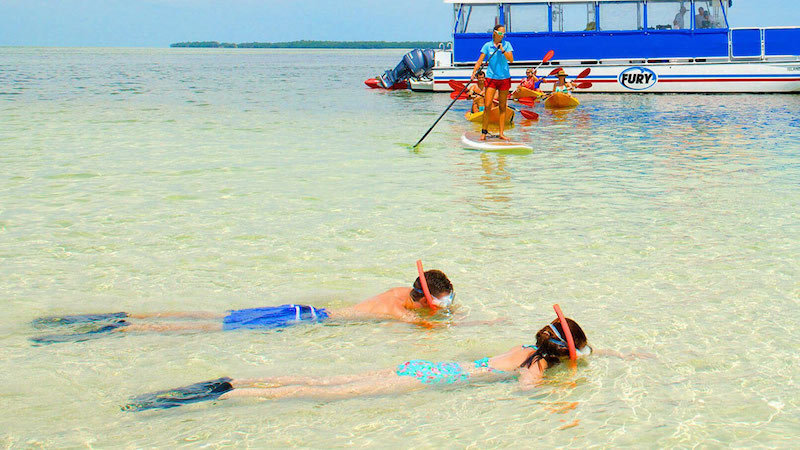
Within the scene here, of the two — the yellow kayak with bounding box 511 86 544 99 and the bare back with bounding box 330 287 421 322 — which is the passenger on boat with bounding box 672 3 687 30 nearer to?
the yellow kayak with bounding box 511 86 544 99

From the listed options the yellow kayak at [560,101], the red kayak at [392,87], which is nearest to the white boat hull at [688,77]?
the yellow kayak at [560,101]

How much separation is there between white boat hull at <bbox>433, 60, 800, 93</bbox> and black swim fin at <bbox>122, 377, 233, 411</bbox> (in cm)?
2167

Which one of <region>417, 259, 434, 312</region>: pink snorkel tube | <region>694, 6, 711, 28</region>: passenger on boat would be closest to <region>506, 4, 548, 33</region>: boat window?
<region>694, 6, 711, 28</region>: passenger on boat

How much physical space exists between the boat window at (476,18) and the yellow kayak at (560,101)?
414cm

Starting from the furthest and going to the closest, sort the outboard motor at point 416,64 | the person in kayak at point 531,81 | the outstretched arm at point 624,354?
1. the outboard motor at point 416,64
2. the person in kayak at point 531,81
3. the outstretched arm at point 624,354

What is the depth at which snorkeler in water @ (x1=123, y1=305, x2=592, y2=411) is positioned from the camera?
408 cm

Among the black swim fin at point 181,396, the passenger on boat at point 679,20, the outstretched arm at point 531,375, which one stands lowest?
the outstretched arm at point 531,375

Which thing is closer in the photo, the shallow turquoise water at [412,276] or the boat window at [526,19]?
the shallow turquoise water at [412,276]

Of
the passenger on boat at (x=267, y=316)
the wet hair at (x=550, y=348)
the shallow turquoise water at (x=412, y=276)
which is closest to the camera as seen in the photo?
the shallow turquoise water at (x=412, y=276)

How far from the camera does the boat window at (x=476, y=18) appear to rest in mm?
24250

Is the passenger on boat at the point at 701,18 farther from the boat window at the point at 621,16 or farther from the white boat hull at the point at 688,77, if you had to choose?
the boat window at the point at 621,16

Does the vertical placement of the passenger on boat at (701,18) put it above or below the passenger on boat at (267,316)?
above

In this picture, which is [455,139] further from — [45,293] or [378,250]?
[45,293]

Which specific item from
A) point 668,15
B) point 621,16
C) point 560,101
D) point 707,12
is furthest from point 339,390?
point 707,12
